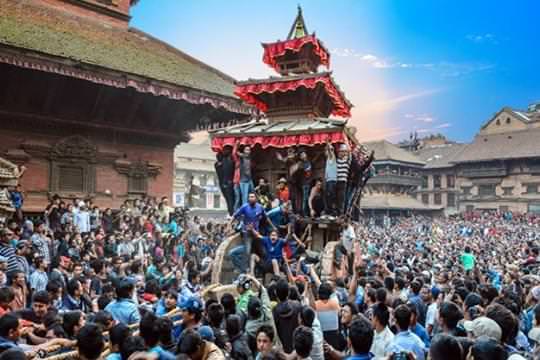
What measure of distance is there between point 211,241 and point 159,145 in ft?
20.5

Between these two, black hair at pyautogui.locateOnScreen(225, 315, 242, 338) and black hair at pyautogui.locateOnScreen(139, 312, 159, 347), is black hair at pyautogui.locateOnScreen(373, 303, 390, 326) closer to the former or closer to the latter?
black hair at pyautogui.locateOnScreen(225, 315, 242, 338)

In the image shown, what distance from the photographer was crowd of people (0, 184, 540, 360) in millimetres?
4434

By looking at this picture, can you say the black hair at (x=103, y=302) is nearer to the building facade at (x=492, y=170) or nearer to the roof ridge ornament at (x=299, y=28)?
the roof ridge ornament at (x=299, y=28)

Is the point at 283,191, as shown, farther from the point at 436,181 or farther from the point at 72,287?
the point at 436,181

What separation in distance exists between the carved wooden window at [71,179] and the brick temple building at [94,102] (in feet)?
0.13

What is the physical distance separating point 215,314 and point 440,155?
6371 cm

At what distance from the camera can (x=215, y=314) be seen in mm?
5484

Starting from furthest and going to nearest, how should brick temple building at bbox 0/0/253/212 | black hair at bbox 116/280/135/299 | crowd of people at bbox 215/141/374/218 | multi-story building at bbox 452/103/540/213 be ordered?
multi-story building at bbox 452/103/540/213, brick temple building at bbox 0/0/253/212, crowd of people at bbox 215/141/374/218, black hair at bbox 116/280/135/299

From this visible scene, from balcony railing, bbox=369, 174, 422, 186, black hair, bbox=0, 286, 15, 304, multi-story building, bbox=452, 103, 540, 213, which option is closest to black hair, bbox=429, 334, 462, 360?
black hair, bbox=0, 286, 15, 304

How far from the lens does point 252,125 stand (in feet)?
45.5

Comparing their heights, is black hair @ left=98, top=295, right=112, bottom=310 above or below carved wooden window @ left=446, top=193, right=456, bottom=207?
below

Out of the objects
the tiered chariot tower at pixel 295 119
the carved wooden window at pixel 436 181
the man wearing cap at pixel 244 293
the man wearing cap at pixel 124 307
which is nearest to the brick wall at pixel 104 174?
the tiered chariot tower at pixel 295 119

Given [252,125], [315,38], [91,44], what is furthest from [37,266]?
[91,44]

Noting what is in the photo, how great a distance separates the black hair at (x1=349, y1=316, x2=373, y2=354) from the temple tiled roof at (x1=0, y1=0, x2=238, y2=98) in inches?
560
